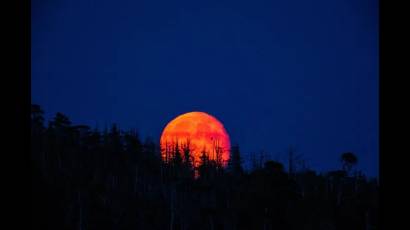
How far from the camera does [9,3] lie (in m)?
7.10

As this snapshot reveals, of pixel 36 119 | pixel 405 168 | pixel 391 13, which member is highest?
pixel 36 119

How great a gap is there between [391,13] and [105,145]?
111 meters

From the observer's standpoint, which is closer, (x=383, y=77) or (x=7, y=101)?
(x=383, y=77)

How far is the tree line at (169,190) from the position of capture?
78.1 meters

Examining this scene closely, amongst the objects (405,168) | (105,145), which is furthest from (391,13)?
(105,145)

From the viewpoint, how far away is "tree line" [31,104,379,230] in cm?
7806

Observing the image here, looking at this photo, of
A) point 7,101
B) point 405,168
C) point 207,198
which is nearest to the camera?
point 405,168

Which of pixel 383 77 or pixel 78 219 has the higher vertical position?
pixel 383 77

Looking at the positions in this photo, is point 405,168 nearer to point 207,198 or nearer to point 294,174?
point 207,198

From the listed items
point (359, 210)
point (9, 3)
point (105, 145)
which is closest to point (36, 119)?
point (105, 145)

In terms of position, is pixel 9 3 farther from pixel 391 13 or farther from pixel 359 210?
pixel 359 210

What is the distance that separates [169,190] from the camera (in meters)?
102

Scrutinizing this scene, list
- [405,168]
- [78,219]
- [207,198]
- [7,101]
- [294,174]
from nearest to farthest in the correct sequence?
[405,168] → [7,101] → [78,219] → [207,198] → [294,174]

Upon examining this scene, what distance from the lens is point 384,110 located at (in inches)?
255
